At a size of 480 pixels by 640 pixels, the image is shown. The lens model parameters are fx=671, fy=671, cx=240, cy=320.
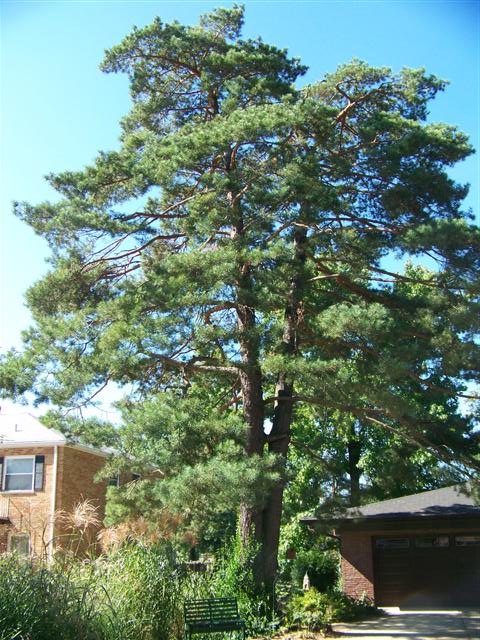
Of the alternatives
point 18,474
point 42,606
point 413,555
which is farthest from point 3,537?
point 42,606

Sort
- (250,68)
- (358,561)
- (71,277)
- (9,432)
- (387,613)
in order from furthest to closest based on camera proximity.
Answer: (9,432) < (358,561) < (387,613) < (250,68) < (71,277)

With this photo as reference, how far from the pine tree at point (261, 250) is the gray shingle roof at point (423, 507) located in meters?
4.79

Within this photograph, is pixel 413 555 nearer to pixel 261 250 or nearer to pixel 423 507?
pixel 423 507

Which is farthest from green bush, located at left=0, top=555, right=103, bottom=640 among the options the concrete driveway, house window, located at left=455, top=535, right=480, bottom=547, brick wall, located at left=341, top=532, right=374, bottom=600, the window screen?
the window screen

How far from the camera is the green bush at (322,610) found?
513 inches

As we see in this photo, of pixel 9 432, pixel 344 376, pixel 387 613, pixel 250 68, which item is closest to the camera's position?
pixel 344 376

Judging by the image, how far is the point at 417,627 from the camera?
45.9 ft

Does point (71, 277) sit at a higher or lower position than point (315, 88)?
lower

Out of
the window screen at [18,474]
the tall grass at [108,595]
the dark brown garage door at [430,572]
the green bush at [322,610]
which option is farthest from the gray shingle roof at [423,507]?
the window screen at [18,474]

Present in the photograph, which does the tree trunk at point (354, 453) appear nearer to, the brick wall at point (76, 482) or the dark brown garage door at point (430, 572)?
the dark brown garage door at point (430, 572)

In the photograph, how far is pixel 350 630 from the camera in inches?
539

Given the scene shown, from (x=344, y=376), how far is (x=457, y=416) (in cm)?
326

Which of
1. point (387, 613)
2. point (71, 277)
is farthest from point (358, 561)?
point (71, 277)

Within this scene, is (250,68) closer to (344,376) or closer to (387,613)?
(344,376)
